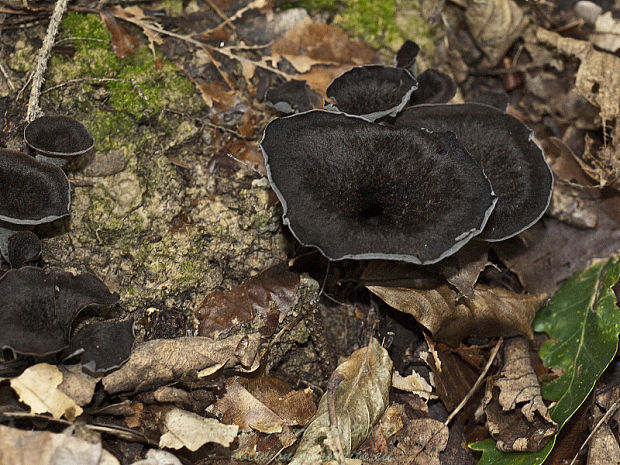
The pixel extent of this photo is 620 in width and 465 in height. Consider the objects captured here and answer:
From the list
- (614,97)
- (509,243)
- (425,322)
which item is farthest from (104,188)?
(614,97)

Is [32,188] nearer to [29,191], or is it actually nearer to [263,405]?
[29,191]

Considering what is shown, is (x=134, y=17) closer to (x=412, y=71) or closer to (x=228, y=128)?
(x=228, y=128)

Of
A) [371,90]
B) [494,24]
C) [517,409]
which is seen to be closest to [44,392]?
[371,90]

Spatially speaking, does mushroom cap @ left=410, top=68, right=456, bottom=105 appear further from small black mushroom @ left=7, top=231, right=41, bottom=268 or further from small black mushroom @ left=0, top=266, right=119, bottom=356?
small black mushroom @ left=7, top=231, right=41, bottom=268

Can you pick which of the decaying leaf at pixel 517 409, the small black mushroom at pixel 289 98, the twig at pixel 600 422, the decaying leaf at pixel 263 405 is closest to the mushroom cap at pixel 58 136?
the small black mushroom at pixel 289 98

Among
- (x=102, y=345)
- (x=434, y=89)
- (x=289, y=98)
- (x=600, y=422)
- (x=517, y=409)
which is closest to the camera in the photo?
(x=102, y=345)

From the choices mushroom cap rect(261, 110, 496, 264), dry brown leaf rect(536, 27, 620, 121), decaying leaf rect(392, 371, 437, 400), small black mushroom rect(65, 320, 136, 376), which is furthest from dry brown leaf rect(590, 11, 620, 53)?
small black mushroom rect(65, 320, 136, 376)
